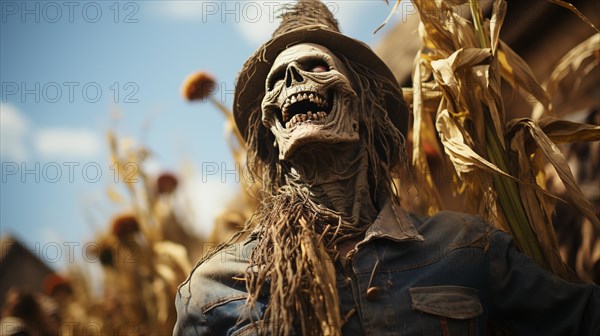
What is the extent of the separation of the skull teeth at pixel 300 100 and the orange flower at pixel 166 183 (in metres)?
2.38

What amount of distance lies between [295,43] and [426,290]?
2.85 feet

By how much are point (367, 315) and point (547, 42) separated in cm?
248

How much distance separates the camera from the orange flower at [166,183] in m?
4.35

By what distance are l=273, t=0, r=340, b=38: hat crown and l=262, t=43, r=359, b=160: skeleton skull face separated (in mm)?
165

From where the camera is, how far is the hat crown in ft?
7.64

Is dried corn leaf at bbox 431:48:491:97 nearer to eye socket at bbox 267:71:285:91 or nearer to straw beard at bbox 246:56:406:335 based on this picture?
straw beard at bbox 246:56:406:335

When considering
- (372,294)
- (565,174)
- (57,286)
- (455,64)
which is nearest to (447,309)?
(372,294)

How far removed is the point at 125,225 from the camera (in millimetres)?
3902

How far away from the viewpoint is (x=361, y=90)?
2.24 meters

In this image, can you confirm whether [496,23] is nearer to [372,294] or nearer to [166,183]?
[372,294]

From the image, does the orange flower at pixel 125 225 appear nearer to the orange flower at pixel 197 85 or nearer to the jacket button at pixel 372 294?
the orange flower at pixel 197 85

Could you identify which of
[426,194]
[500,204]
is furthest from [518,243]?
[426,194]

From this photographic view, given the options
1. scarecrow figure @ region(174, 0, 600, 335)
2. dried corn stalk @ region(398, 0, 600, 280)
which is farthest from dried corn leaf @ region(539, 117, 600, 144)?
scarecrow figure @ region(174, 0, 600, 335)

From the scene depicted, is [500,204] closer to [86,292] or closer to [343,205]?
[343,205]
